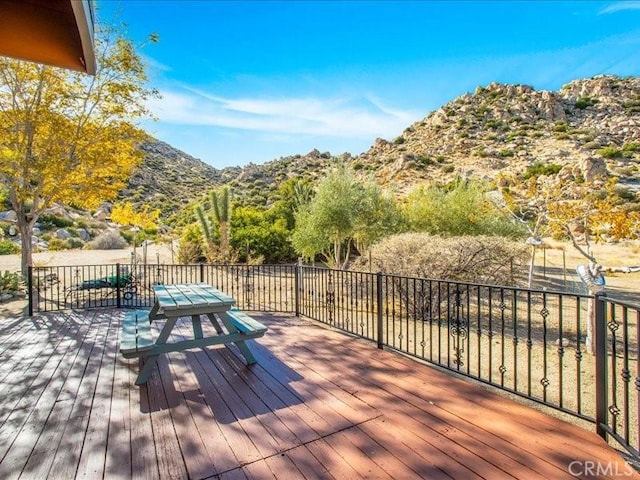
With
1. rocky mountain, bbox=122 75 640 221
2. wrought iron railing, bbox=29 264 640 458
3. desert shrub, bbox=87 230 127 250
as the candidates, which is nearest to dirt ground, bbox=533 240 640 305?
wrought iron railing, bbox=29 264 640 458

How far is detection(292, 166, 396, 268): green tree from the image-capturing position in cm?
1155

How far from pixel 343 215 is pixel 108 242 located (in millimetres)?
17701

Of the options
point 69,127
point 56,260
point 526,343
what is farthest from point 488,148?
point 56,260

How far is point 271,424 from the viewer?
2207 mm

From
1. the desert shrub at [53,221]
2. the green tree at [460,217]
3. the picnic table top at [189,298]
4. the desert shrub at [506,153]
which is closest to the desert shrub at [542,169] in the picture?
the desert shrub at [506,153]

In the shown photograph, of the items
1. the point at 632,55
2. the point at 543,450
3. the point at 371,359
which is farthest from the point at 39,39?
the point at 632,55

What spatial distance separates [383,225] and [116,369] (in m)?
9.65

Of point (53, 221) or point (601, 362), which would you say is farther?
point (53, 221)

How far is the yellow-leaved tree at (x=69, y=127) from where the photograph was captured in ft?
22.8

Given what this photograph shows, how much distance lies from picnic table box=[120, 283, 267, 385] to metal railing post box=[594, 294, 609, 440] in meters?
2.51

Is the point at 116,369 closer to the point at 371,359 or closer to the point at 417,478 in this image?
the point at 371,359

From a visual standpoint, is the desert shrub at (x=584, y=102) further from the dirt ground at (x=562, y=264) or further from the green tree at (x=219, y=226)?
the green tree at (x=219, y=226)

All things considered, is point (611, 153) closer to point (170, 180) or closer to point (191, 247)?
point (191, 247)

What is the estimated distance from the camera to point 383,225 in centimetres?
1171
